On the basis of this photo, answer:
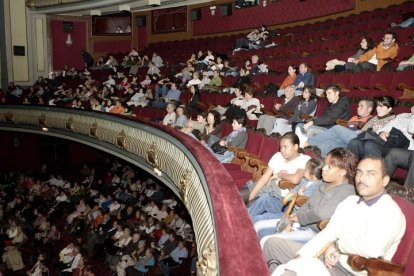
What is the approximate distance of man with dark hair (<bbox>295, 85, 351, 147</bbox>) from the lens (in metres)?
2.40

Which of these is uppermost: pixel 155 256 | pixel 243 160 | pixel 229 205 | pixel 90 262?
pixel 229 205

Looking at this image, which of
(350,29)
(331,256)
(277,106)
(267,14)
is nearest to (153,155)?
(277,106)

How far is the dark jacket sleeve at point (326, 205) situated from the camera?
135cm

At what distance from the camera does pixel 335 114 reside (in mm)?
2408

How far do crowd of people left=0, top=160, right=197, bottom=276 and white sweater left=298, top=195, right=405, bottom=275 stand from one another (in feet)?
8.10

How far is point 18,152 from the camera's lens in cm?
751

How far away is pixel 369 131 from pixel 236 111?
4.29ft

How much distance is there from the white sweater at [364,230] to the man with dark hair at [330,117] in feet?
4.01

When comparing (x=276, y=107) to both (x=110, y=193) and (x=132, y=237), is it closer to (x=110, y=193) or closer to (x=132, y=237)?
(x=132, y=237)

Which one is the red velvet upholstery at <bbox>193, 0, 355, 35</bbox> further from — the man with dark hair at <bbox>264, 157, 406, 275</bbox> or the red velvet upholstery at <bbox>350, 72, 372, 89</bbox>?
the man with dark hair at <bbox>264, 157, 406, 275</bbox>

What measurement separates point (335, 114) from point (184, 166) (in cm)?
99

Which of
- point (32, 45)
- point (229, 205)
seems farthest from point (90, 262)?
point (32, 45)

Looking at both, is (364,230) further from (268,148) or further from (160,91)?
(160,91)

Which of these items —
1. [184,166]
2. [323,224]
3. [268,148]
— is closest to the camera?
[323,224]
